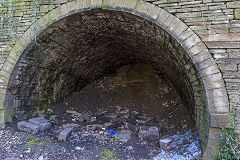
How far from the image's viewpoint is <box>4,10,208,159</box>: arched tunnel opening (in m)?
3.78

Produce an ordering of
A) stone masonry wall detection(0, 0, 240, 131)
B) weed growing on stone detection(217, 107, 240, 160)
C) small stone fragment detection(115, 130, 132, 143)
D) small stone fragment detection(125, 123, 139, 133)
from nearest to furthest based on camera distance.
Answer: weed growing on stone detection(217, 107, 240, 160), stone masonry wall detection(0, 0, 240, 131), small stone fragment detection(115, 130, 132, 143), small stone fragment detection(125, 123, 139, 133)

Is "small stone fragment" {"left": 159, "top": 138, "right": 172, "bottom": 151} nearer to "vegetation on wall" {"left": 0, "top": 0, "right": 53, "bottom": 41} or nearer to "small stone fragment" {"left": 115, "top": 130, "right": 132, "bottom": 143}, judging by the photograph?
"small stone fragment" {"left": 115, "top": 130, "right": 132, "bottom": 143}

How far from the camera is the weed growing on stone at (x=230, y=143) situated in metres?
2.76

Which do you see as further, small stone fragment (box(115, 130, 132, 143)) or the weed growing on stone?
small stone fragment (box(115, 130, 132, 143))

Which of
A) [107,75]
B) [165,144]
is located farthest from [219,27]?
[107,75]

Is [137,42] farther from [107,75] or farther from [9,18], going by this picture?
[107,75]

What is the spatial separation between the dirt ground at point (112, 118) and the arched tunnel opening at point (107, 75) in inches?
1.7

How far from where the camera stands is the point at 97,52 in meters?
5.91

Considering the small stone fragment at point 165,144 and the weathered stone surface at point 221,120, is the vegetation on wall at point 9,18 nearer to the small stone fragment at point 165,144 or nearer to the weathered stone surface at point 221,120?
the small stone fragment at point 165,144

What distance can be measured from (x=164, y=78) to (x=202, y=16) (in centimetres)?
433

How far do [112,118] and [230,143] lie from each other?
12.2ft

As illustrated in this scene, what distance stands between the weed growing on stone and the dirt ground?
51.2 inches

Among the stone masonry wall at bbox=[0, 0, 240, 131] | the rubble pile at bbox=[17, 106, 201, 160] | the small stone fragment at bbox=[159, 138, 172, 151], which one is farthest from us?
the small stone fragment at bbox=[159, 138, 172, 151]

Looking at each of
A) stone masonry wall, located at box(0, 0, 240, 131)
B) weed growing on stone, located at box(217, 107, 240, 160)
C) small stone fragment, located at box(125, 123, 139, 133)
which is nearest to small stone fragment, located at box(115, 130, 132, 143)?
small stone fragment, located at box(125, 123, 139, 133)
